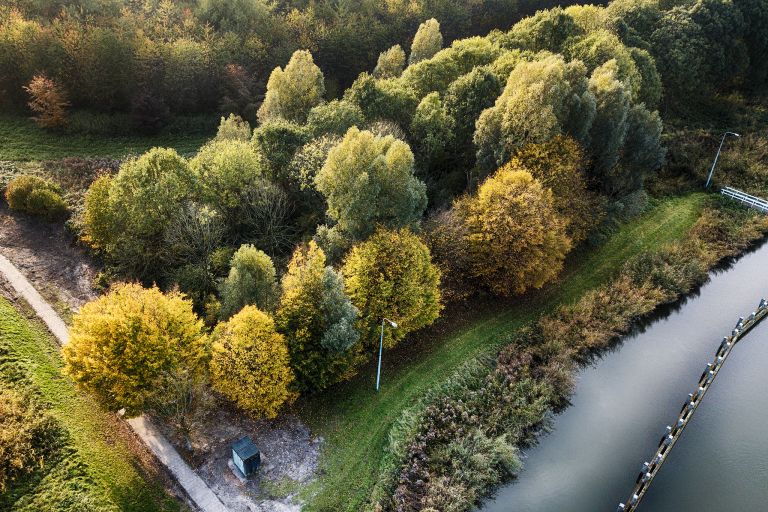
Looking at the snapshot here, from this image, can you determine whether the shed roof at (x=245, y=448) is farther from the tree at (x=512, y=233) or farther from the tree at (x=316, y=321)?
the tree at (x=512, y=233)

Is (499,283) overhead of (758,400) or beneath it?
overhead

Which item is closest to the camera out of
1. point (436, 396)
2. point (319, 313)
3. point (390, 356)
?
point (319, 313)

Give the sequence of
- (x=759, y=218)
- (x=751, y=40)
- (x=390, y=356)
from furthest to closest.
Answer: (x=751, y=40), (x=759, y=218), (x=390, y=356)

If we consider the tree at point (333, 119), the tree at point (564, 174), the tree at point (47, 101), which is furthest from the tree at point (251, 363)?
the tree at point (47, 101)

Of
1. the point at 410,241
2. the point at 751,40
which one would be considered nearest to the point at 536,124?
the point at 410,241

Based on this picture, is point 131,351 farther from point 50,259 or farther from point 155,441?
point 50,259

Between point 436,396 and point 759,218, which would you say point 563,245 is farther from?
point 759,218

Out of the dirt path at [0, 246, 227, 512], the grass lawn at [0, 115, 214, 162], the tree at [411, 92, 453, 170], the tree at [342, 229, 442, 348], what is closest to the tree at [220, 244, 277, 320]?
the tree at [342, 229, 442, 348]
